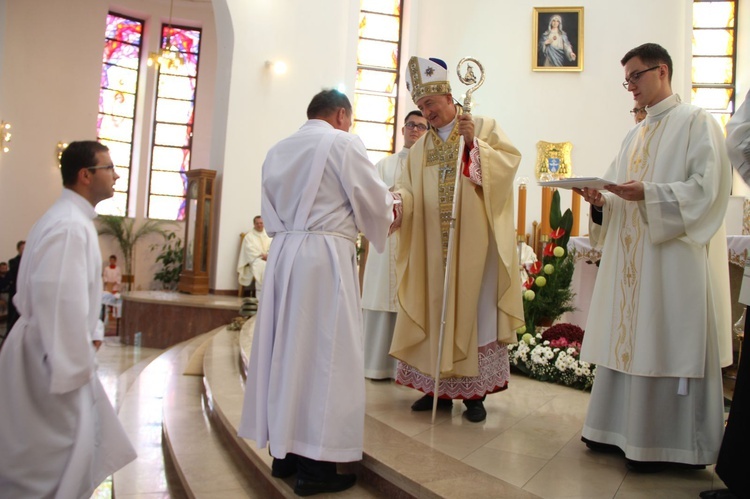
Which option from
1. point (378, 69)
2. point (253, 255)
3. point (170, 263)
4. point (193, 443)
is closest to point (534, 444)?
point (193, 443)

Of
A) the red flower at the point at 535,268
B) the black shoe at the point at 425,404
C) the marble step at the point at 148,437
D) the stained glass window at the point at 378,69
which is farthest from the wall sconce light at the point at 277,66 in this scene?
the black shoe at the point at 425,404

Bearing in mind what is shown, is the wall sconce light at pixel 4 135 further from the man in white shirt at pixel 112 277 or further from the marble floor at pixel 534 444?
the marble floor at pixel 534 444

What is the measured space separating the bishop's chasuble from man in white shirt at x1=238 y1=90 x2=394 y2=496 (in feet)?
2.57

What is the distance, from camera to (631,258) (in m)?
2.80

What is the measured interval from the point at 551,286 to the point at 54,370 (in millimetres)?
3793

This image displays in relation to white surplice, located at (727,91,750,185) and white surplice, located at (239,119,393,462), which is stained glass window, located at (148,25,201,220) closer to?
white surplice, located at (239,119,393,462)

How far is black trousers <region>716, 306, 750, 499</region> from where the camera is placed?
7.02ft

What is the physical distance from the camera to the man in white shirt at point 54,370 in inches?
90.4

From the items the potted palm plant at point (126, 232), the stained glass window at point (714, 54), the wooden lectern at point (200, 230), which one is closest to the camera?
the wooden lectern at point (200, 230)

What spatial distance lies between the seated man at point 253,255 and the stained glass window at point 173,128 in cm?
392

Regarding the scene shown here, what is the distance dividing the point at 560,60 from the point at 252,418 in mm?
11172

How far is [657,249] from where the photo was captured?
2709mm

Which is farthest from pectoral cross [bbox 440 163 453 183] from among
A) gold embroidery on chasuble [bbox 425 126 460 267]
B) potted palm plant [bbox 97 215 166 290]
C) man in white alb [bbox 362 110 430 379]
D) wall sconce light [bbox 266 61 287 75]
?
potted palm plant [bbox 97 215 166 290]

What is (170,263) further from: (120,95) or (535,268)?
(535,268)
